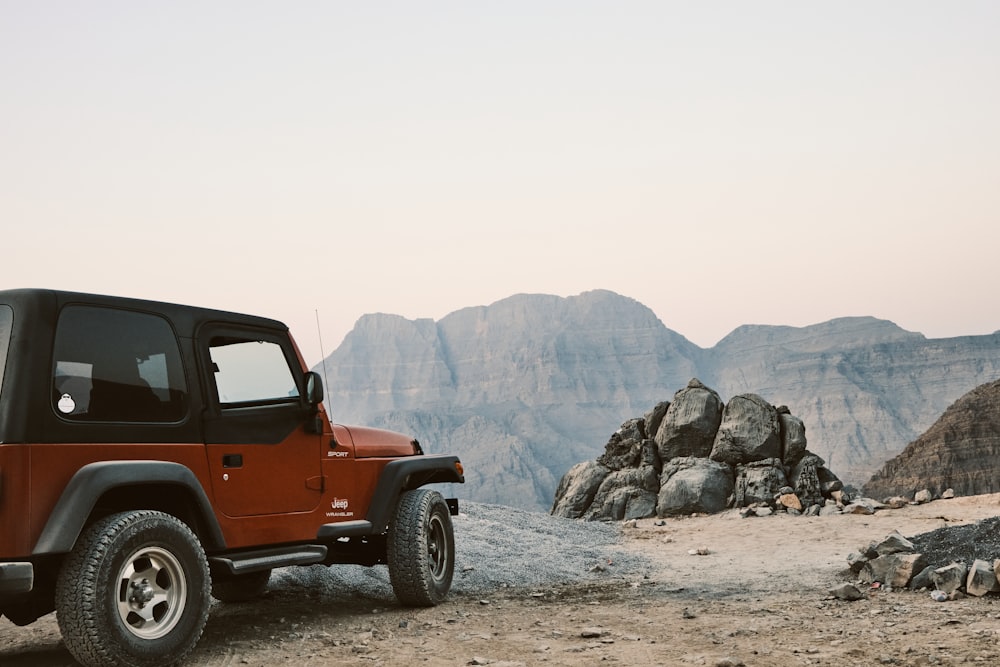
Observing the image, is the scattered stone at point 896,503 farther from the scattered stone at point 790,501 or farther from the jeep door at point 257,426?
the jeep door at point 257,426

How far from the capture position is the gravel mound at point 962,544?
31.7 feet

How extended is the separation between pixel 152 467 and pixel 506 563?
20.5ft

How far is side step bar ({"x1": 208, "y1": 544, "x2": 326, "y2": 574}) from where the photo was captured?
6.52 meters

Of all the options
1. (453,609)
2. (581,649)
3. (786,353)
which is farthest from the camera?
(786,353)

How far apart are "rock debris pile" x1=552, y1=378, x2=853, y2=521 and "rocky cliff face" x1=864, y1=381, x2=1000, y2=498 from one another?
1539 centimetres

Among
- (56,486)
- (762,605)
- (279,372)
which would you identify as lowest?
(762,605)

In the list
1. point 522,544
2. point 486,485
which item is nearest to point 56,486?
point 522,544

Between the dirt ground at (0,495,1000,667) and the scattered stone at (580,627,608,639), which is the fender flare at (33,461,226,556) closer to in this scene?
the dirt ground at (0,495,1000,667)

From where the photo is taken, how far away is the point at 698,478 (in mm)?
21422

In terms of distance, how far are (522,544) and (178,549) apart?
7784 mm

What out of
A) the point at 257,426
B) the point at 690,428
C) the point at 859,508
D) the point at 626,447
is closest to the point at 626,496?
the point at 626,447

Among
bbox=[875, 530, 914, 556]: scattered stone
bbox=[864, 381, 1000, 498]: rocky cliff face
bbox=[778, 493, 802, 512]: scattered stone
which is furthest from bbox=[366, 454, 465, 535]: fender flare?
bbox=[864, 381, 1000, 498]: rocky cliff face

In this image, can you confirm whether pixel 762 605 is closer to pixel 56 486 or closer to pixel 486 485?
pixel 56 486

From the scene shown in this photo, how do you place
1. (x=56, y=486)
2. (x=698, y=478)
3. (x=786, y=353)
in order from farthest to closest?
(x=786, y=353) → (x=698, y=478) → (x=56, y=486)
